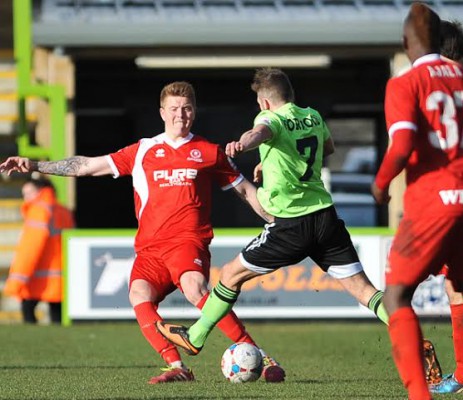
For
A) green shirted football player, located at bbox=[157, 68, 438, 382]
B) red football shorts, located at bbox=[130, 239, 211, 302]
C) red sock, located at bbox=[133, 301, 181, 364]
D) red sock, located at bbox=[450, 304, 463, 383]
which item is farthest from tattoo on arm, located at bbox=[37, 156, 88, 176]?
red sock, located at bbox=[450, 304, 463, 383]

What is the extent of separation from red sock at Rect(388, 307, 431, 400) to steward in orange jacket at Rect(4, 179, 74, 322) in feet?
33.0

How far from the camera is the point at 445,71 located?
21.4 feet

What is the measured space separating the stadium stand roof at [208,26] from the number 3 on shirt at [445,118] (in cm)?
1141

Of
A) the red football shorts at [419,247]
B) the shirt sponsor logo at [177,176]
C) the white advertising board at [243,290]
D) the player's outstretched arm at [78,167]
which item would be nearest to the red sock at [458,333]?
the red football shorts at [419,247]

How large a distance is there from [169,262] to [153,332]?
486mm

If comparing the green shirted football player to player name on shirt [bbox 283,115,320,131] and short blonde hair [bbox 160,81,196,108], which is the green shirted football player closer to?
player name on shirt [bbox 283,115,320,131]

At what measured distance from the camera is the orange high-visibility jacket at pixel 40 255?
52.5ft

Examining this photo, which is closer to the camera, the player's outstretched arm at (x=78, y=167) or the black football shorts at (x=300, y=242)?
the black football shorts at (x=300, y=242)

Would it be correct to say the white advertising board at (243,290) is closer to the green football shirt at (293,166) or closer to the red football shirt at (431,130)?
the green football shirt at (293,166)

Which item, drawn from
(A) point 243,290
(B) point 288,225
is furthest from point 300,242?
Answer: (A) point 243,290

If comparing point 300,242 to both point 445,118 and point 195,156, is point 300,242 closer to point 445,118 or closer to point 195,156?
point 195,156

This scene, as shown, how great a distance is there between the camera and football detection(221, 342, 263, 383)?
8539 millimetres

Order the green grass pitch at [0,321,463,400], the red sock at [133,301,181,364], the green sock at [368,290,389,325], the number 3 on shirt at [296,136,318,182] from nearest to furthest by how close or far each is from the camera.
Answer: the green grass pitch at [0,321,463,400] < the green sock at [368,290,389,325] < the number 3 on shirt at [296,136,318,182] < the red sock at [133,301,181,364]

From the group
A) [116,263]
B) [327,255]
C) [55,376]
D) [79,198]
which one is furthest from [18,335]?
[79,198]
